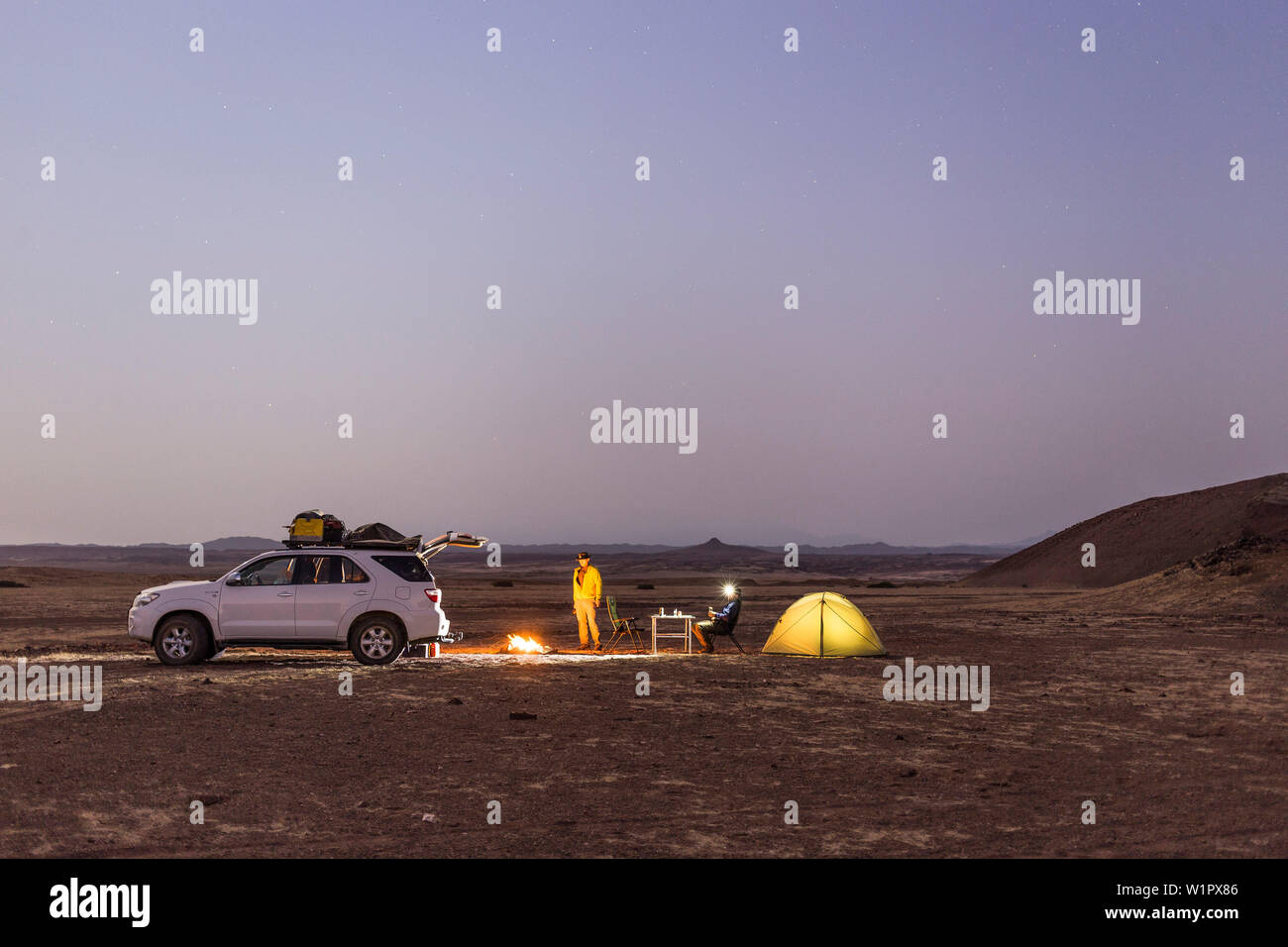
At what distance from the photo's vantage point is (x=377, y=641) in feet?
61.0

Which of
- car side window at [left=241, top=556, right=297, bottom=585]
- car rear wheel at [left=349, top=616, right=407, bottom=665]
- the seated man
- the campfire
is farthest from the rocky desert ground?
the seated man

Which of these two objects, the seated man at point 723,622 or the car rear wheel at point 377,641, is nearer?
the car rear wheel at point 377,641

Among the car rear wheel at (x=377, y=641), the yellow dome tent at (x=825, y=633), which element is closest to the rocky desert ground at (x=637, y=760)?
the car rear wheel at (x=377, y=641)

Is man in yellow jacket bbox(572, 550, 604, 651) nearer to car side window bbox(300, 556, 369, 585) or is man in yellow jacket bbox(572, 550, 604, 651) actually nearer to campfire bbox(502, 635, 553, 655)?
campfire bbox(502, 635, 553, 655)

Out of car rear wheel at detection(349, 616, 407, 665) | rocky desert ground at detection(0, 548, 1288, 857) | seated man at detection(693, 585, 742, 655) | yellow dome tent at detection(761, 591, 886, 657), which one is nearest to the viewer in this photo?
rocky desert ground at detection(0, 548, 1288, 857)

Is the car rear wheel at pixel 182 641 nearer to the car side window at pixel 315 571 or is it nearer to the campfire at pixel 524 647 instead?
the car side window at pixel 315 571

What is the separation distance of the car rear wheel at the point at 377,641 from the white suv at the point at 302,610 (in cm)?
2

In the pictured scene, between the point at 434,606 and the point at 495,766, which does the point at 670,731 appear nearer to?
the point at 495,766

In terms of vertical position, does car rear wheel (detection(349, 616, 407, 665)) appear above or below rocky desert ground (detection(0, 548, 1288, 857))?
above

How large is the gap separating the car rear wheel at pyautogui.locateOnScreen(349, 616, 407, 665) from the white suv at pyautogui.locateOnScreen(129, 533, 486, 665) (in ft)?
0.06

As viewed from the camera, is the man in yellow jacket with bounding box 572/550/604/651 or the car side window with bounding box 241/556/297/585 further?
the man in yellow jacket with bounding box 572/550/604/651

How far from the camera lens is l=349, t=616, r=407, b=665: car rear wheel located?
18547mm

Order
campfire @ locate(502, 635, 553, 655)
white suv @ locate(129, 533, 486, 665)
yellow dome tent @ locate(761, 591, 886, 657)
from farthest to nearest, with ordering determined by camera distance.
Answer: campfire @ locate(502, 635, 553, 655)
yellow dome tent @ locate(761, 591, 886, 657)
white suv @ locate(129, 533, 486, 665)

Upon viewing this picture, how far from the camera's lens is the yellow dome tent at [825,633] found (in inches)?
855
